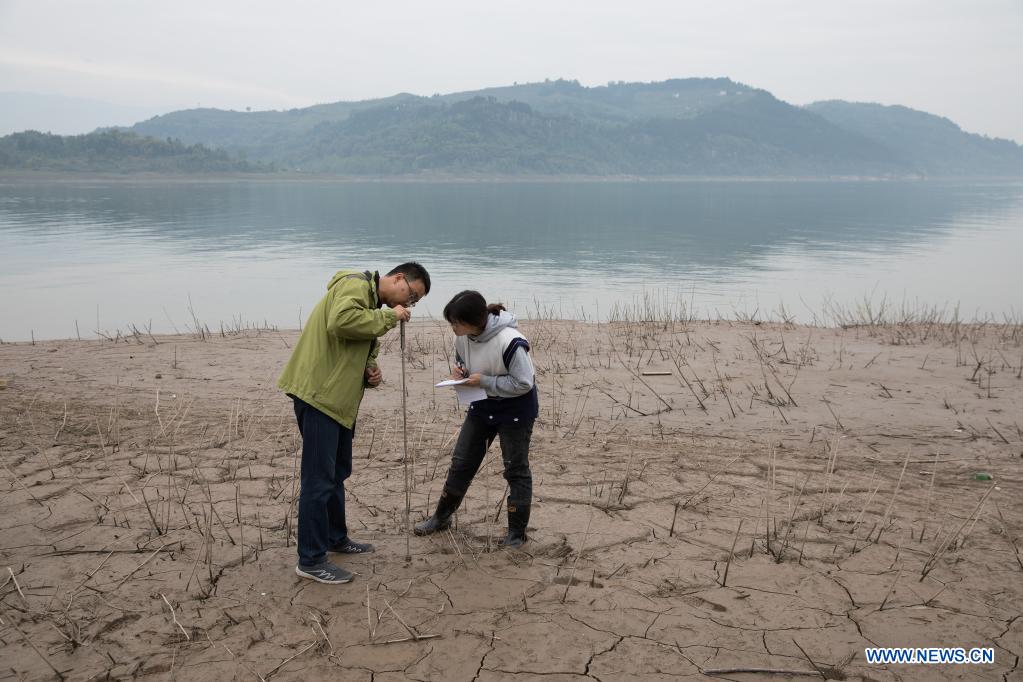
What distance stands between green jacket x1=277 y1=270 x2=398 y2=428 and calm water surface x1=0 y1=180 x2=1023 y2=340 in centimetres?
932

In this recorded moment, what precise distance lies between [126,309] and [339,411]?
14.0 meters

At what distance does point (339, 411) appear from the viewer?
12.9 ft

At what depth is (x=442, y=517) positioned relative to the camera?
4.66m

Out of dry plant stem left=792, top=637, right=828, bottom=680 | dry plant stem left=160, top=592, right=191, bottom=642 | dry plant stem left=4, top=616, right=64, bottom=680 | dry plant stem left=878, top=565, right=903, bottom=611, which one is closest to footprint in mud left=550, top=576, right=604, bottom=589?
dry plant stem left=792, top=637, right=828, bottom=680

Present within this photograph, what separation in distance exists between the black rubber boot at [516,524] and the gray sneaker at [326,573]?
89cm

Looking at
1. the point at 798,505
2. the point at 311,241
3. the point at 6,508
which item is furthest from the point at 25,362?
the point at 311,241

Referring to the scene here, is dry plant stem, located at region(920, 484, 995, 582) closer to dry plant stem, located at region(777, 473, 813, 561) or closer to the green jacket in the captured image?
dry plant stem, located at region(777, 473, 813, 561)

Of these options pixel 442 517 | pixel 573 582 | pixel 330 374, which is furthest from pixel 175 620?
pixel 573 582

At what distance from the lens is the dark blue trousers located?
3.93 meters

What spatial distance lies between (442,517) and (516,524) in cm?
46

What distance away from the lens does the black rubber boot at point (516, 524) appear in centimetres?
443

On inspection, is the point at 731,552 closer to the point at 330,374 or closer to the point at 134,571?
the point at 330,374

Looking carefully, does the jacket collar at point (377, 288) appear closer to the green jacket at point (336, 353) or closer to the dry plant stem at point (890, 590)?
the green jacket at point (336, 353)

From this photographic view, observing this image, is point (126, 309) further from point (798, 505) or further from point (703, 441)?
point (798, 505)
